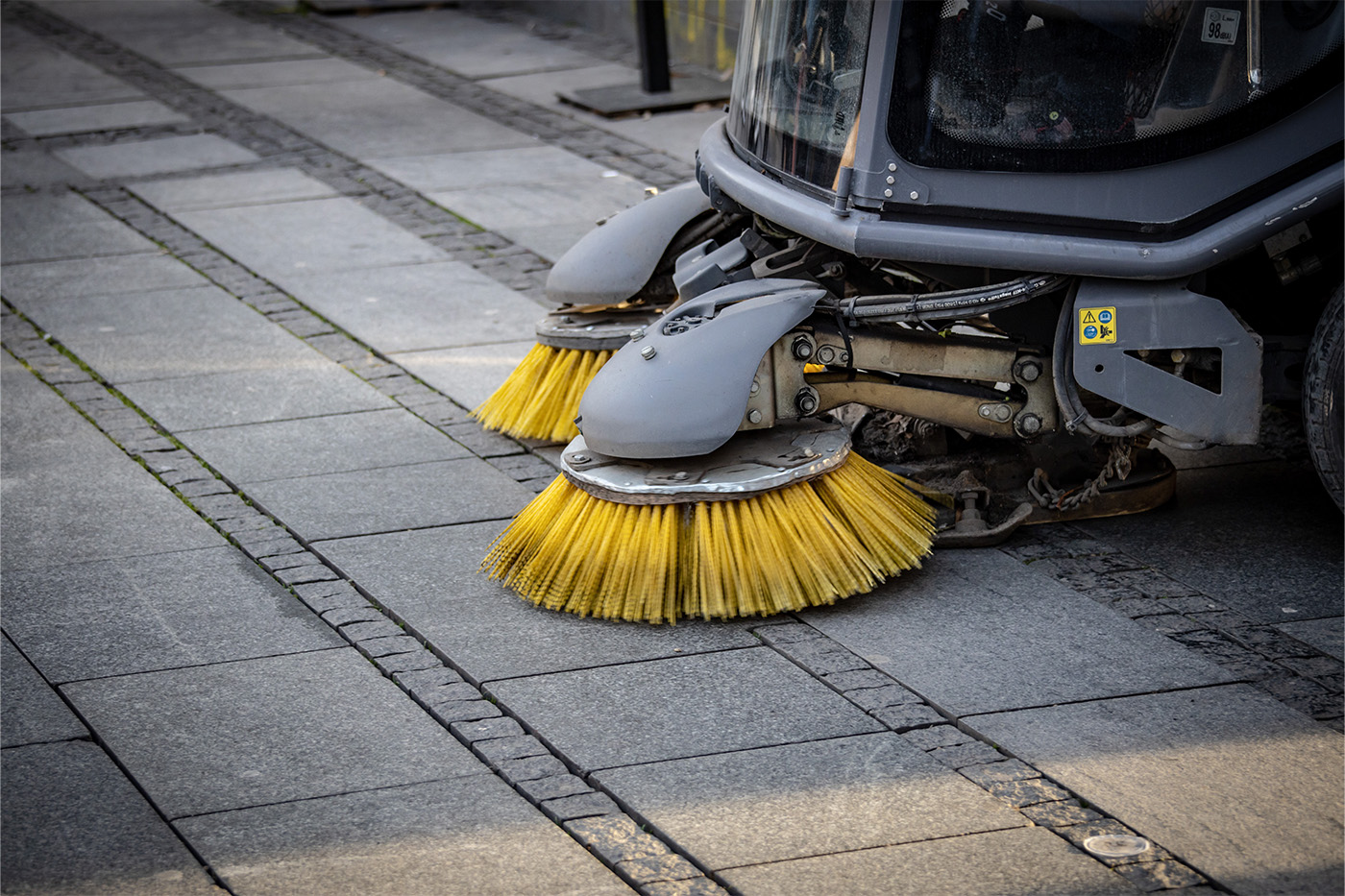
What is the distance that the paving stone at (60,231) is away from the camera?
7703mm

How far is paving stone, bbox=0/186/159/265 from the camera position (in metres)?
7.70

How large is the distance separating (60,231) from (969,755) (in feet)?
20.0

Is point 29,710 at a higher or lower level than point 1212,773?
lower

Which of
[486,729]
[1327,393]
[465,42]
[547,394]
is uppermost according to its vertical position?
[465,42]

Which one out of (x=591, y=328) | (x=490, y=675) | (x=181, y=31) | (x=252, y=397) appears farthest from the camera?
(x=181, y=31)

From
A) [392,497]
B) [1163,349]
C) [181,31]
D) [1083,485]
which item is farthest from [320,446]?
[181,31]

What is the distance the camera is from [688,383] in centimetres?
414

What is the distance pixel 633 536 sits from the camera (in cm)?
412

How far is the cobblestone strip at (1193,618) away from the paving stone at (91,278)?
4.34 meters

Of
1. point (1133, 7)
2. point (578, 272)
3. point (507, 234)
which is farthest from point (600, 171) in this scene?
point (1133, 7)

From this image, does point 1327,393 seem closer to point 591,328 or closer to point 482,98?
point 591,328

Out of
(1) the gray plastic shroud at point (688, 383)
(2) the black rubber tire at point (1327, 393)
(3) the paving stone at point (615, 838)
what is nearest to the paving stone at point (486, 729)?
(3) the paving stone at point (615, 838)

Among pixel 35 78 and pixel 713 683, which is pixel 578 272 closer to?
pixel 713 683

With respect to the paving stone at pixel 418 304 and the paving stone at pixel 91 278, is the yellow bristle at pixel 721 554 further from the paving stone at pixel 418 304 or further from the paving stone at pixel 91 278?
the paving stone at pixel 91 278
